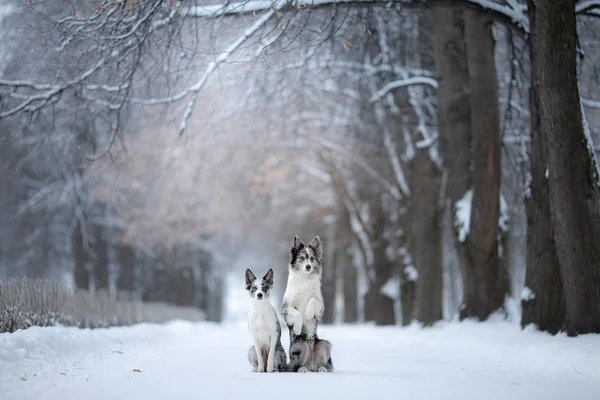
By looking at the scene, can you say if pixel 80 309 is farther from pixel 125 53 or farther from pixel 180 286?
pixel 180 286

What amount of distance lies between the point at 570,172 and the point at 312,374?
19.8 ft

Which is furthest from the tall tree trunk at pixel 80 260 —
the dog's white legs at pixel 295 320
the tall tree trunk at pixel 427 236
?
the dog's white legs at pixel 295 320

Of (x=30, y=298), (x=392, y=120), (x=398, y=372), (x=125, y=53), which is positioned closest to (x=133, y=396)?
(x=398, y=372)

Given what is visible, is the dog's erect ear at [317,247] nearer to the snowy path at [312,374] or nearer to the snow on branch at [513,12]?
the snowy path at [312,374]

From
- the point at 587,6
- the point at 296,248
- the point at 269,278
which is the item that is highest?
the point at 587,6

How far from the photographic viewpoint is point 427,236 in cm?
2519

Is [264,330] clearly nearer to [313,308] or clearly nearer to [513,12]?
[313,308]

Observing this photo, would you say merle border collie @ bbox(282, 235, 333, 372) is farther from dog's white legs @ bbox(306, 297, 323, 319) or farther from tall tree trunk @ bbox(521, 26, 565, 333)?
tall tree trunk @ bbox(521, 26, 565, 333)

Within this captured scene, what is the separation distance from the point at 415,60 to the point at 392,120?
219 cm

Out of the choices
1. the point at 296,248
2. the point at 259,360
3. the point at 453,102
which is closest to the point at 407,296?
the point at 453,102

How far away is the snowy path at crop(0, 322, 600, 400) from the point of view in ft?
27.0

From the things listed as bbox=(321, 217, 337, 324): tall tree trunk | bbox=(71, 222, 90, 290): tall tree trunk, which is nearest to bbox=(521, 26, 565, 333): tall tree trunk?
bbox=(321, 217, 337, 324): tall tree trunk

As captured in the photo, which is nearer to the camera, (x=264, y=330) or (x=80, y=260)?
(x=264, y=330)

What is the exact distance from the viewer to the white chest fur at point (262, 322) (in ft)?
33.5
